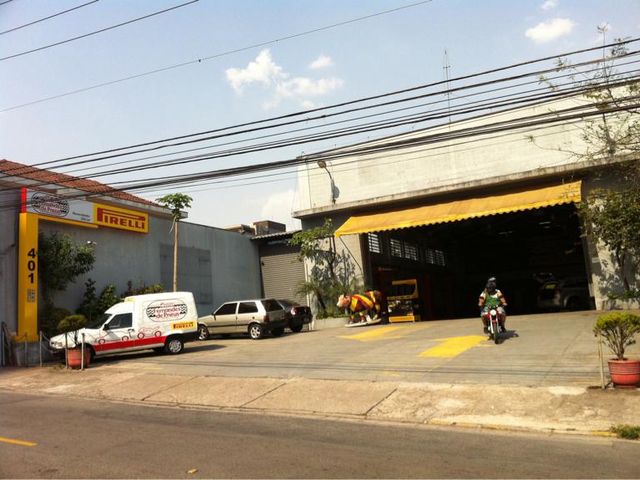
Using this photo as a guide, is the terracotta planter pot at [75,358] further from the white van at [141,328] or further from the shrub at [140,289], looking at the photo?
the shrub at [140,289]

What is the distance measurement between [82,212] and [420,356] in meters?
15.0

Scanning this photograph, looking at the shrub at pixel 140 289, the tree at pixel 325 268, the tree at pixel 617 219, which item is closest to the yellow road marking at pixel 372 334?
the tree at pixel 325 268

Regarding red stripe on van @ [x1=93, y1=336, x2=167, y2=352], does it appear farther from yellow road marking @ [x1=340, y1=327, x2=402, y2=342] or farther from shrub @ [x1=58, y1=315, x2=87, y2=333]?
yellow road marking @ [x1=340, y1=327, x2=402, y2=342]

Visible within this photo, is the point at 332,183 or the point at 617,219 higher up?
the point at 332,183

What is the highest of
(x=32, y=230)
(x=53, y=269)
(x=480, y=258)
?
(x=32, y=230)

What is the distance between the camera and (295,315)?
22125 mm

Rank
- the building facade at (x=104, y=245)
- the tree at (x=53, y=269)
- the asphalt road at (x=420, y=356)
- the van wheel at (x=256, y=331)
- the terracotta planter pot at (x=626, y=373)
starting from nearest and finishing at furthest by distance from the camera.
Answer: the terracotta planter pot at (x=626, y=373) < the asphalt road at (x=420, y=356) < the building facade at (x=104, y=245) < the tree at (x=53, y=269) < the van wheel at (x=256, y=331)

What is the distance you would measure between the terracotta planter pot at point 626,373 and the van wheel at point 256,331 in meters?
13.6

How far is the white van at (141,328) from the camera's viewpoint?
16.9 meters

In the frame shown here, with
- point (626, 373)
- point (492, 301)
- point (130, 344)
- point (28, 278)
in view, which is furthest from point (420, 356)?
point (28, 278)

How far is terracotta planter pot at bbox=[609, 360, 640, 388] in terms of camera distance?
8.94 m

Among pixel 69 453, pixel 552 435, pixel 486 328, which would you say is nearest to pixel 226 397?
pixel 69 453

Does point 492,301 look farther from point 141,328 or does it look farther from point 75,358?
point 75,358

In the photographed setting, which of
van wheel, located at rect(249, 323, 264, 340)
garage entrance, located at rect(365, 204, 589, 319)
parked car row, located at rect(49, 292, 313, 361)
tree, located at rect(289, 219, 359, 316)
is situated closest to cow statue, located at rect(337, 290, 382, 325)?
tree, located at rect(289, 219, 359, 316)
